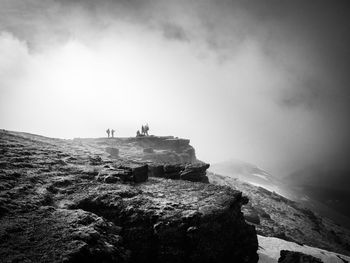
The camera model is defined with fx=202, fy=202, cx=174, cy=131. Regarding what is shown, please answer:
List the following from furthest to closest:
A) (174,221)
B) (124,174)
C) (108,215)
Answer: (124,174) → (108,215) → (174,221)

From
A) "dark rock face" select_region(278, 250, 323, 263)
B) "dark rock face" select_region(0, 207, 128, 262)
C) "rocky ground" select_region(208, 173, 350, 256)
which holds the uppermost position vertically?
"dark rock face" select_region(0, 207, 128, 262)

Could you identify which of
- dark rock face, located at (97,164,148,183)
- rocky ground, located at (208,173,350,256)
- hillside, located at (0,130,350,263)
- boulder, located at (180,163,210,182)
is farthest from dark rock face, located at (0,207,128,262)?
rocky ground, located at (208,173,350,256)

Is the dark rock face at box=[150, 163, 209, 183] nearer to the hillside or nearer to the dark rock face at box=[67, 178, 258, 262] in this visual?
the hillside

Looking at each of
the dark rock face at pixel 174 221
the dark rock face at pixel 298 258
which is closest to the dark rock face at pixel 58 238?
the dark rock face at pixel 174 221

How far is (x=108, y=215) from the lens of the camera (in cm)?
1548

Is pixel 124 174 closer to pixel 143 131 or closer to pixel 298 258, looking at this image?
pixel 298 258

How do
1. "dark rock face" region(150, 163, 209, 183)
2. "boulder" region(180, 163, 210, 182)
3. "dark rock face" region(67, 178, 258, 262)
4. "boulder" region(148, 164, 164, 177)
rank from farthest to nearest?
"boulder" region(148, 164, 164, 177), "dark rock face" region(150, 163, 209, 183), "boulder" region(180, 163, 210, 182), "dark rock face" region(67, 178, 258, 262)

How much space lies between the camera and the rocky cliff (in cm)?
1144

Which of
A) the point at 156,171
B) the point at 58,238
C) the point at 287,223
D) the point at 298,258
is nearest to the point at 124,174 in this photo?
the point at 156,171

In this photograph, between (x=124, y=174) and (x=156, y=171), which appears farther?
(x=156, y=171)

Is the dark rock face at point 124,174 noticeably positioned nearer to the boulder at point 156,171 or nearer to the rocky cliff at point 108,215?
the rocky cliff at point 108,215

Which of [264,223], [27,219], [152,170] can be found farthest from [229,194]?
[264,223]

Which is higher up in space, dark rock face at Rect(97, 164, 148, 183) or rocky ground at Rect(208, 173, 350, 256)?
dark rock face at Rect(97, 164, 148, 183)

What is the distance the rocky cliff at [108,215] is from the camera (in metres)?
11.4
